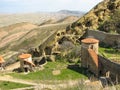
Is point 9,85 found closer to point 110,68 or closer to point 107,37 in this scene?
point 110,68

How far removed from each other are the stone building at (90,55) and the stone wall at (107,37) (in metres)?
5.16

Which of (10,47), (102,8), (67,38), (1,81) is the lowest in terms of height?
(10,47)

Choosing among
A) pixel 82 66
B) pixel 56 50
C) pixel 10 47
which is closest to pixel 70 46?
pixel 56 50

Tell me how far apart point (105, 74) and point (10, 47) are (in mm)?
97227

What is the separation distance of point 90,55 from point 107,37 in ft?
24.8

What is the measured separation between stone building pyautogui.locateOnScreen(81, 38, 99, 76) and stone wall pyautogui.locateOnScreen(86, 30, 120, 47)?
5.16 metres

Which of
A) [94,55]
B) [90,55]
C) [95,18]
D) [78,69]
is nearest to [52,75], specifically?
[78,69]

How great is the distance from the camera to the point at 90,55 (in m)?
54.7

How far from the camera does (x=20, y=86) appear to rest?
159 ft

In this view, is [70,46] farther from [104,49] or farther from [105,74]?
[105,74]

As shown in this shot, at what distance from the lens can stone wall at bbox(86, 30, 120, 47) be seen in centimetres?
5900

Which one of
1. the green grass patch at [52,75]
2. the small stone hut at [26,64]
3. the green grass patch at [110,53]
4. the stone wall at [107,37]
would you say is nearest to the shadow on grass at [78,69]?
the green grass patch at [52,75]

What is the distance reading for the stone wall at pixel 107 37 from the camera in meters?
59.0

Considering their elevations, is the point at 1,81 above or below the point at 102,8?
below
